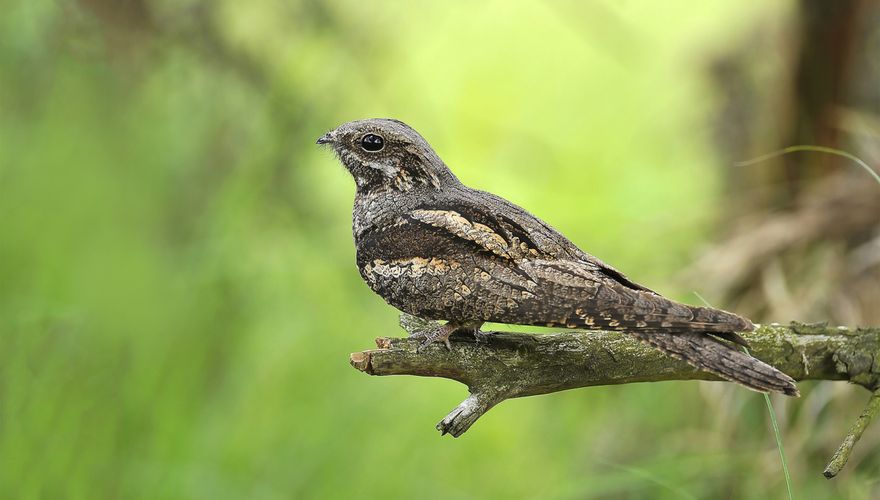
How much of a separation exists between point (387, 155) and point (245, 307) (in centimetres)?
273

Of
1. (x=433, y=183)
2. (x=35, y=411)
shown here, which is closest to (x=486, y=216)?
(x=433, y=183)

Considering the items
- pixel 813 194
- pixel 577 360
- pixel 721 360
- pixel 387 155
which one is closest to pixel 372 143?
pixel 387 155

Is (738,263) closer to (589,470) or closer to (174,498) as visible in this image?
(589,470)

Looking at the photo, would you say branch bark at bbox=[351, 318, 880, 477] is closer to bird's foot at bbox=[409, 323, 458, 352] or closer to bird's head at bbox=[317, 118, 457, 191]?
bird's foot at bbox=[409, 323, 458, 352]

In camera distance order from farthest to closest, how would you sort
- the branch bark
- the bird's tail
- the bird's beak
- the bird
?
the bird's beak
the branch bark
the bird
the bird's tail

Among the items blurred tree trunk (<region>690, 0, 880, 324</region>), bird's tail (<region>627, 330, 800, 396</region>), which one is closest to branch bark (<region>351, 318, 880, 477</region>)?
bird's tail (<region>627, 330, 800, 396</region>)

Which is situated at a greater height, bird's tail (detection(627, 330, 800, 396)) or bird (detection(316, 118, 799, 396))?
bird (detection(316, 118, 799, 396))

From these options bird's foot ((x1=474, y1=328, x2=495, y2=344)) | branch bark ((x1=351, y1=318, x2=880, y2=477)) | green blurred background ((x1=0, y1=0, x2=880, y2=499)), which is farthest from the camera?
green blurred background ((x1=0, y1=0, x2=880, y2=499))

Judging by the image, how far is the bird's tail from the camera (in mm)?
1826

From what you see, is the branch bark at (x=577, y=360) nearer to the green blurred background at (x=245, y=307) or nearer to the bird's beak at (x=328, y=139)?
the bird's beak at (x=328, y=139)

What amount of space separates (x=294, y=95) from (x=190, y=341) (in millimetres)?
1596

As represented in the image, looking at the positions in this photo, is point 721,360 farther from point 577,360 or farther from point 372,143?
point 372,143

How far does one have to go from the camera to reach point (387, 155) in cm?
268

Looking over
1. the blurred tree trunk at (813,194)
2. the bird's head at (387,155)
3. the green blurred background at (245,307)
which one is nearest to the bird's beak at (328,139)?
the bird's head at (387,155)
